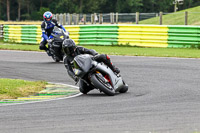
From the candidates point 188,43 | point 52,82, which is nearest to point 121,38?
point 188,43

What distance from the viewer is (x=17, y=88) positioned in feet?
35.6

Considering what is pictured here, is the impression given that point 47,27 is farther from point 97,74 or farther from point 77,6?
point 77,6

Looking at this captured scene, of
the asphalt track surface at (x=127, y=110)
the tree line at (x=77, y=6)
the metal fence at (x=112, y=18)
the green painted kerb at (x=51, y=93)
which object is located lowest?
the green painted kerb at (x=51, y=93)

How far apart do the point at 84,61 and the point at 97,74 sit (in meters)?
0.41

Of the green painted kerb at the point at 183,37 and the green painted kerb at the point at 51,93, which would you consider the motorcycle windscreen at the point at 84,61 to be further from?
the green painted kerb at the point at 183,37

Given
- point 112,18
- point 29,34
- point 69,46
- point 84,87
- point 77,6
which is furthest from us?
point 77,6

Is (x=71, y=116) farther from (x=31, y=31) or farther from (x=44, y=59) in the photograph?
(x=31, y=31)

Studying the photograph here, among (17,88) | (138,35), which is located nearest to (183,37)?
(138,35)

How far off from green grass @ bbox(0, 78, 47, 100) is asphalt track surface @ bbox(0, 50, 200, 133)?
47.8 inches

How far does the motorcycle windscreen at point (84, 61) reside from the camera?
9.80 meters

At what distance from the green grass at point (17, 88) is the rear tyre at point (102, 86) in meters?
1.69

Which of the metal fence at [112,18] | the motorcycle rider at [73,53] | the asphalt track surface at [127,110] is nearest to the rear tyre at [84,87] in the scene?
the motorcycle rider at [73,53]

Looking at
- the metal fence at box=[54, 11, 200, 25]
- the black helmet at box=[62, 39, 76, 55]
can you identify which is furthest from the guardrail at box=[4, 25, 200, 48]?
the black helmet at box=[62, 39, 76, 55]

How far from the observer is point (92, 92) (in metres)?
10.8
